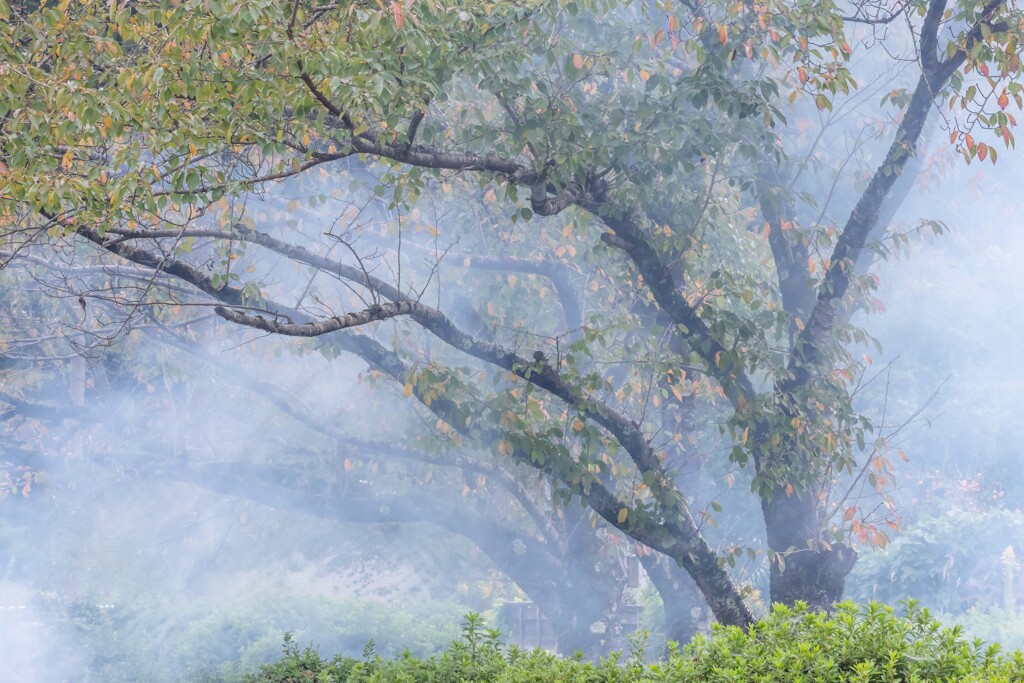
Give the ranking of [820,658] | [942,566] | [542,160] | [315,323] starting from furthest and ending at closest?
[942,566], [542,160], [315,323], [820,658]

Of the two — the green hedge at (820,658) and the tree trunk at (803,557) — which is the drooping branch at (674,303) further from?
the green hedge at (820,658)

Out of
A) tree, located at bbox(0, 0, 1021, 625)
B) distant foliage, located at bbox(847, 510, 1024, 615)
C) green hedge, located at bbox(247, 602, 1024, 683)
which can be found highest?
distant foliage, located at bbox(847, 510, 1024, 615)

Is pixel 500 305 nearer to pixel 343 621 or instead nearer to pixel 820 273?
pixel 820 273

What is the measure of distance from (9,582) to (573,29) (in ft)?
55.7

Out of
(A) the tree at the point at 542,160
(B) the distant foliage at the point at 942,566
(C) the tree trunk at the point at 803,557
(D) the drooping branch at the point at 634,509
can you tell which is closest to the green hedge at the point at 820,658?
(A) the tree at the point at 542,160

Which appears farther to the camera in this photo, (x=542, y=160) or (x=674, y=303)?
(x=674, y=303)

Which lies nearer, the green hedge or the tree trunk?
the green hedge

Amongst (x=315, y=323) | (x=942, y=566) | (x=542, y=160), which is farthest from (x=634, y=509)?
(x=942, y=566)

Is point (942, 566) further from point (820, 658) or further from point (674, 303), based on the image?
point (820, 658)

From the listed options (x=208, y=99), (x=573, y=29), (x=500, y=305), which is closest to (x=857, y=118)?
(x=500, y=305)

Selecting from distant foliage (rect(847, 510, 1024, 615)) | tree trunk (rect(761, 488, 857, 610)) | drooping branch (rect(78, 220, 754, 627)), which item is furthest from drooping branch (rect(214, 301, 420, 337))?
distant foliage (rect(847, 510, 1024, 615))

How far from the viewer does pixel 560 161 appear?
6.18 meters

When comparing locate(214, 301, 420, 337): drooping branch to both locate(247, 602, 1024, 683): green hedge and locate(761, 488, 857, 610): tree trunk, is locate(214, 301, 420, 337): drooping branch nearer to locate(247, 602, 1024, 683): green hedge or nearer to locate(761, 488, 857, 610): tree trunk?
locate(247, 602, 1024, 683): green hedge

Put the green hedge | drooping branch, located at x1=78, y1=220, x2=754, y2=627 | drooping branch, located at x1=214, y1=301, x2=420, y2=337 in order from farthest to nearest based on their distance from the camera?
drooping branch, located at x1=78, y1=220, x2=754, y2=627 → drooping branch, located at x1=214, y1=301, x2=420, y2=337 → the green hedge
